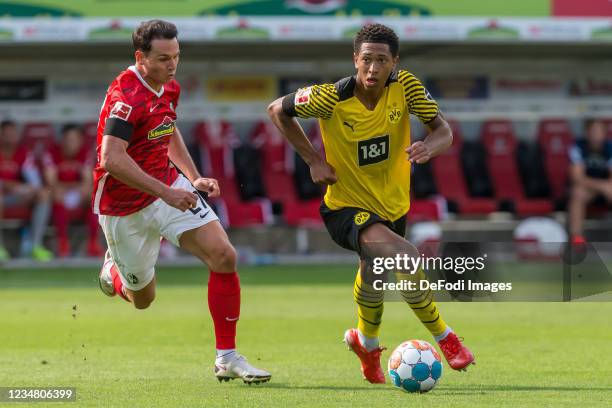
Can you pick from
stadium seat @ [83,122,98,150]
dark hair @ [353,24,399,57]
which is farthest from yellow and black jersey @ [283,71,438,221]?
stadium seat @ [83,122,98,150]

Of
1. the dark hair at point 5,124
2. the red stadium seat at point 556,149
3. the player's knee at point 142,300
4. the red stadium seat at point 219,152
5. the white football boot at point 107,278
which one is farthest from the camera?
the red stadium seat at point 556,149

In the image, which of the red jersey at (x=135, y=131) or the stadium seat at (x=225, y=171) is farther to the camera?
the stadium seat at (x=225, y=171)

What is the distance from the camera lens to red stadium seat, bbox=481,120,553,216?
2012cm

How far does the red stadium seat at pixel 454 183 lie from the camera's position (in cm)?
1952

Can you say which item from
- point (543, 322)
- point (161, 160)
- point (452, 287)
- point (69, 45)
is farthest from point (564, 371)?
point (69, 45)

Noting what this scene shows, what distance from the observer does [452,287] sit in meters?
7.98

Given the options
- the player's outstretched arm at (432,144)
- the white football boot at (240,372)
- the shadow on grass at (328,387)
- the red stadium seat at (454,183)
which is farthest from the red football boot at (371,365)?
the red stadium seat at (454,183)

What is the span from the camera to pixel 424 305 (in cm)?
766

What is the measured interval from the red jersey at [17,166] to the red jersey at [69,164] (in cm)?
28

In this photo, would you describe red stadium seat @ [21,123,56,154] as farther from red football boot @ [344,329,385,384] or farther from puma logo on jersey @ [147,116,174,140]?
red football boot @ [344,329,385,384]

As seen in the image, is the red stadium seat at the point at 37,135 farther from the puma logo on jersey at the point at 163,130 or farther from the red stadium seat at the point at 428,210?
the puma logo on jersey at the point at 163,130

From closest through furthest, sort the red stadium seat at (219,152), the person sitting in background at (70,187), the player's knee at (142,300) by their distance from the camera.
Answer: the player's knee at (142,300) < the person sitting in background at (70,187) < the red stadium seat at (219,152)

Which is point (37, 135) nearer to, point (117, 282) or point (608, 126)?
point (608, 126)

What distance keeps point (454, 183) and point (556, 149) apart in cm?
202
